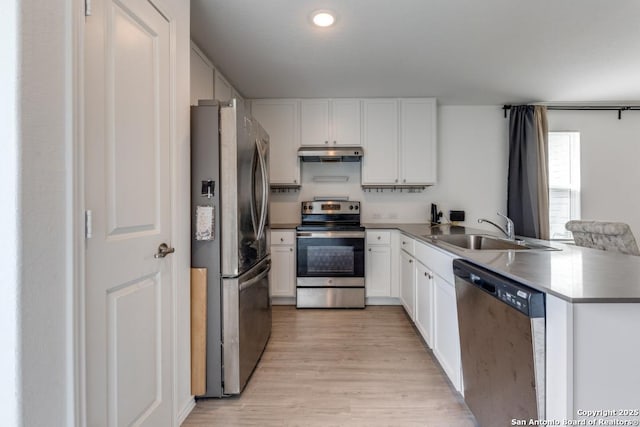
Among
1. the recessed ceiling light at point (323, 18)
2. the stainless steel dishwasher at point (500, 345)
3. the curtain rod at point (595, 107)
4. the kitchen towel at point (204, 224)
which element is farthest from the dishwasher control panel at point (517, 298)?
the curtain rod at point (595, 107)

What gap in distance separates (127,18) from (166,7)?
0.36 meters

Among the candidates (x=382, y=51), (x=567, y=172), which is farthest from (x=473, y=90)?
(x=567, y=172)

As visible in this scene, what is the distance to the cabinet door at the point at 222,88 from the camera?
275 centimetres

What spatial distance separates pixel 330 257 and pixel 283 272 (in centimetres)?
56

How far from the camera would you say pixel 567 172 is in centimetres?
372

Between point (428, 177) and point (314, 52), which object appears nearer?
Answer: point (314, 52)

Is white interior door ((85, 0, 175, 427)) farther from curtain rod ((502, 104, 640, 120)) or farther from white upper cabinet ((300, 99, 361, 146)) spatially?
curtain rod ((502, 104, 640, 120))

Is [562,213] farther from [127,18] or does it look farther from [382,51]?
[127,18]

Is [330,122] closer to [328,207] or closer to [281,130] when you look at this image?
[281,130]

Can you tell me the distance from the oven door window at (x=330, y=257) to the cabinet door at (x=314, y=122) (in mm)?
1207

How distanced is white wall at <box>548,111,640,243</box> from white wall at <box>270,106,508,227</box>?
796mm

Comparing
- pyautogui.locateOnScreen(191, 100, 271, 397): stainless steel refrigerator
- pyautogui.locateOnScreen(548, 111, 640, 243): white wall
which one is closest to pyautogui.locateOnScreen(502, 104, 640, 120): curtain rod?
pyautogui.locateOnScreen(548, 111, 640, 243): white wall

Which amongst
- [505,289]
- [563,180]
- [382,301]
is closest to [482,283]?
[505,289]

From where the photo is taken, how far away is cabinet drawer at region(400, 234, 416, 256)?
2.70 m
